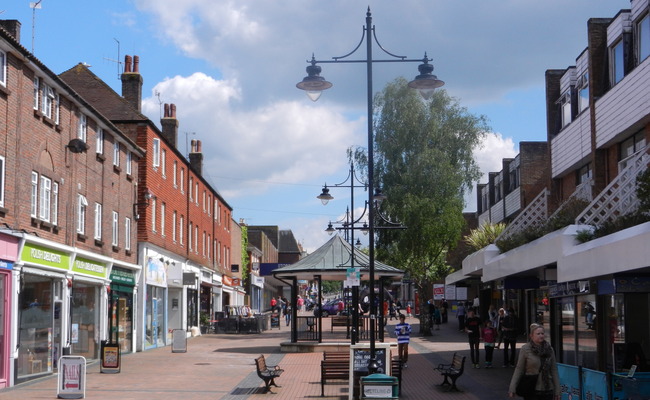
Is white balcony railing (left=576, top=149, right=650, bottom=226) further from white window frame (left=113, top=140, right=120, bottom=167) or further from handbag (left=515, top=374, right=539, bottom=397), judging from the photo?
white window frame (left=113, top=140, right=120, bottom=167)

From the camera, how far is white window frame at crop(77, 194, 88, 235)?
24875mm

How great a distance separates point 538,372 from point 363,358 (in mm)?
6917

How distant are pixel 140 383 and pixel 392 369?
6412 mm

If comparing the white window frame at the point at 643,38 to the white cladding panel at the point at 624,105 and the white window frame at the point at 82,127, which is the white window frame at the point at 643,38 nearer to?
the white cladding panel at the point at 624,105

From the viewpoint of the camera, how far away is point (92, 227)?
26.4m

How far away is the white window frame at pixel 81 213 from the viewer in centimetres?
2488

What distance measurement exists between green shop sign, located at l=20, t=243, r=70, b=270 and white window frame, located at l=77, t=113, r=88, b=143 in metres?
3.84

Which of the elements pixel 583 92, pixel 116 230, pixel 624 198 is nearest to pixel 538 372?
pixel 624 198

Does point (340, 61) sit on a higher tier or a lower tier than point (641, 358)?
higher

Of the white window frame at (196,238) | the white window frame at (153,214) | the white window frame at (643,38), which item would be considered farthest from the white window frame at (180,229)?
the white window frame at (643,38)

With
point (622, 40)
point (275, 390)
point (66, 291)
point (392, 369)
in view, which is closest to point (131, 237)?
point (66, 291)

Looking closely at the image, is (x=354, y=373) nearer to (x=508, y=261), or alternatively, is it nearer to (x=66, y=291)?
(x=508, y=261)

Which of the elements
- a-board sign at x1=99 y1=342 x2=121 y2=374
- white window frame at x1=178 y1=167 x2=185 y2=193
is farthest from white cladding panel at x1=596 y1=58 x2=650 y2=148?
white window frame at x1=178 y1=167 x2=185 y2=193

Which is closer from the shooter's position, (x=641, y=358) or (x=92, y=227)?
(x=641, y=358)
